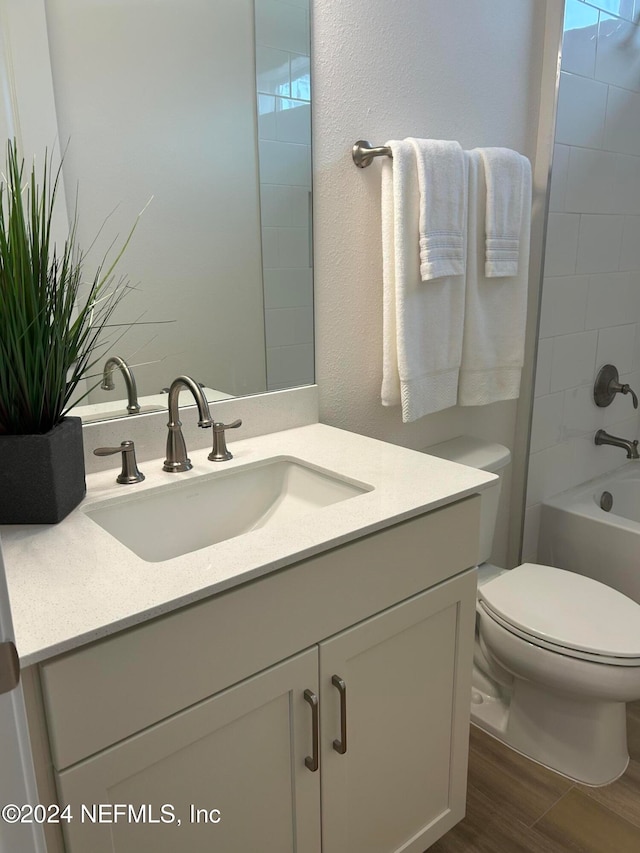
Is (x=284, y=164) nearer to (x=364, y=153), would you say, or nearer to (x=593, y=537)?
(x=364, y=153)

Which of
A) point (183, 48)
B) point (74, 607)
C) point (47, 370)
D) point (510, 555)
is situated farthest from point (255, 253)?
point (510, 555)

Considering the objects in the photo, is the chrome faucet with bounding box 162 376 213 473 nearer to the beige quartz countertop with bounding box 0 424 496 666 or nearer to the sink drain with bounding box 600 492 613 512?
the beige quartz countertop with bounding box 0 424 496 666

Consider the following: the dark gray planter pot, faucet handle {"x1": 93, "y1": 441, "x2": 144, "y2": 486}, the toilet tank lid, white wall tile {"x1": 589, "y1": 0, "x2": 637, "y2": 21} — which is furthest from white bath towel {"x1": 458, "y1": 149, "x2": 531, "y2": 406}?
the dark gray planter pot

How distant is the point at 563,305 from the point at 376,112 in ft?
3.06

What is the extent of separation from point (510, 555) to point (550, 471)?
1.06 ft

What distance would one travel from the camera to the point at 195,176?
1344 millimetres

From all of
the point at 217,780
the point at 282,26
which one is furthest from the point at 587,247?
the point at 217,780

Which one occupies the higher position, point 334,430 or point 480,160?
point 480,160

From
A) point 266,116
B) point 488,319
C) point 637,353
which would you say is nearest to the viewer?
point 266,116

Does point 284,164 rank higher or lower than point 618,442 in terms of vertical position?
higher

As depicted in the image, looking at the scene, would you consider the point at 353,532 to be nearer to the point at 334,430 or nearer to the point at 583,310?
the point at 334,430

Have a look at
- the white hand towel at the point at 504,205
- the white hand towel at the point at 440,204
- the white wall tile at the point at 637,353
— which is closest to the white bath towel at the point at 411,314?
the white hand towel at the point at 440,204

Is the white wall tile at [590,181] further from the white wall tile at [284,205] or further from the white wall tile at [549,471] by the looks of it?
the white wall tile at [284,205]

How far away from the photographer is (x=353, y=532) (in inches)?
40.3
